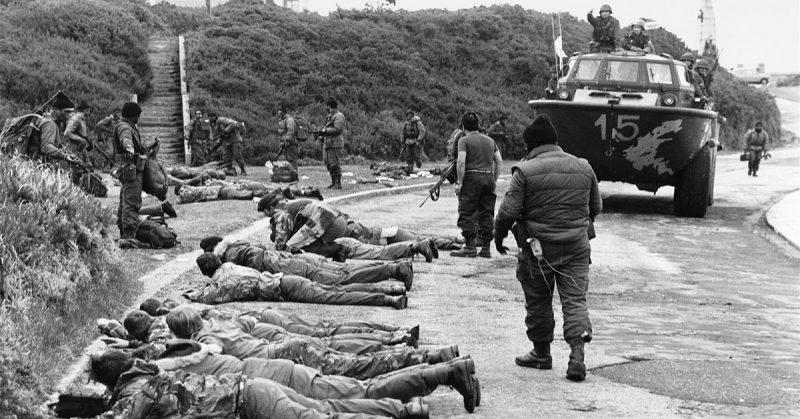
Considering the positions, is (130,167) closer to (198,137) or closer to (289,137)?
(289,137)

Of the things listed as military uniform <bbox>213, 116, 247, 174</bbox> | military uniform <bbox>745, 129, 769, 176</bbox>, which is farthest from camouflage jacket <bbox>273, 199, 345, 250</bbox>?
military uniform <bbox>745, 129, 769, 176</bbox>

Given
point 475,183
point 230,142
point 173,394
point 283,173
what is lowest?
point 283,173

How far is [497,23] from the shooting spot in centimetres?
5419

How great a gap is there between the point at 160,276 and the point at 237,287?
1.78 metres

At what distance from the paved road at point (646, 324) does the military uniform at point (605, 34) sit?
516 centimetres

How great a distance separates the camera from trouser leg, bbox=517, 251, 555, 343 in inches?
332

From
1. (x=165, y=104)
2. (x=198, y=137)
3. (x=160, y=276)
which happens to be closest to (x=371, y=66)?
(x=165, y=104)

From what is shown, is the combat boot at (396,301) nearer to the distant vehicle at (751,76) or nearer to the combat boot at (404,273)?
the combat boot at (404,273)

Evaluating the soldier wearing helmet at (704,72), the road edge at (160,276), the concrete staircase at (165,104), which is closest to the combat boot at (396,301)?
the road edge at (160,276)

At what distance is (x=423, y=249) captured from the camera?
13.3 m

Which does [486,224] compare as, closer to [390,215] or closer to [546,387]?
[390,215]

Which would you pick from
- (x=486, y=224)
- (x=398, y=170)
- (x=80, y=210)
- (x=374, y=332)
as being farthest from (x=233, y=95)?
(x=374, y=332)

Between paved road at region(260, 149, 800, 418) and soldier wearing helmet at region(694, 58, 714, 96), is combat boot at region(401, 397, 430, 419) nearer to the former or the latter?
paved road at region(260, 149, 800, 418)

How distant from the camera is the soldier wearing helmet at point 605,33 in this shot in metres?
22.9
